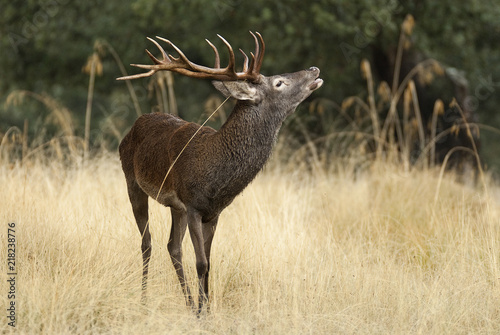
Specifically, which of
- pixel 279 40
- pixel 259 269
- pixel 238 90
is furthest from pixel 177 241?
pixel 279 40

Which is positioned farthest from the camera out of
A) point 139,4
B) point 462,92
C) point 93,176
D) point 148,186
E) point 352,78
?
point 352,78

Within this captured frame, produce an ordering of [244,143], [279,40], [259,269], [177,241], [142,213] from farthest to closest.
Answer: [279,40]
[142,213]
[259,269]
[177,241]
[244,143]

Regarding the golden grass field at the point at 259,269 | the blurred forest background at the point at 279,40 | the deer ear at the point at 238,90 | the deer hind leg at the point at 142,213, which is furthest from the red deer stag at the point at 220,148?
the blurred forest background at the point at 279,40

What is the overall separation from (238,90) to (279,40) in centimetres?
717

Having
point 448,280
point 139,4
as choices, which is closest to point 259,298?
point 448,280

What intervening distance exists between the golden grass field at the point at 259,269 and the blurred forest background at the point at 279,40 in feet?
9.09

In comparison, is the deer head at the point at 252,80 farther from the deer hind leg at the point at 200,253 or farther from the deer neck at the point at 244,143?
the deer hind leg at the point at 200,253

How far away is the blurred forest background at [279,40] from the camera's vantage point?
11297 millimetres

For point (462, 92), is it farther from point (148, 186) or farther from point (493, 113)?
point (148, 186)

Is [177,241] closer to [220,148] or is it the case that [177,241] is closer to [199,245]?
[199,245]

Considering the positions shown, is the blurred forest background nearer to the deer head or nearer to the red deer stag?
the deer head

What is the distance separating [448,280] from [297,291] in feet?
4.02

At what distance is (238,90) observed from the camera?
483cm

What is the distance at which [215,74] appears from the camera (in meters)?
4.82
